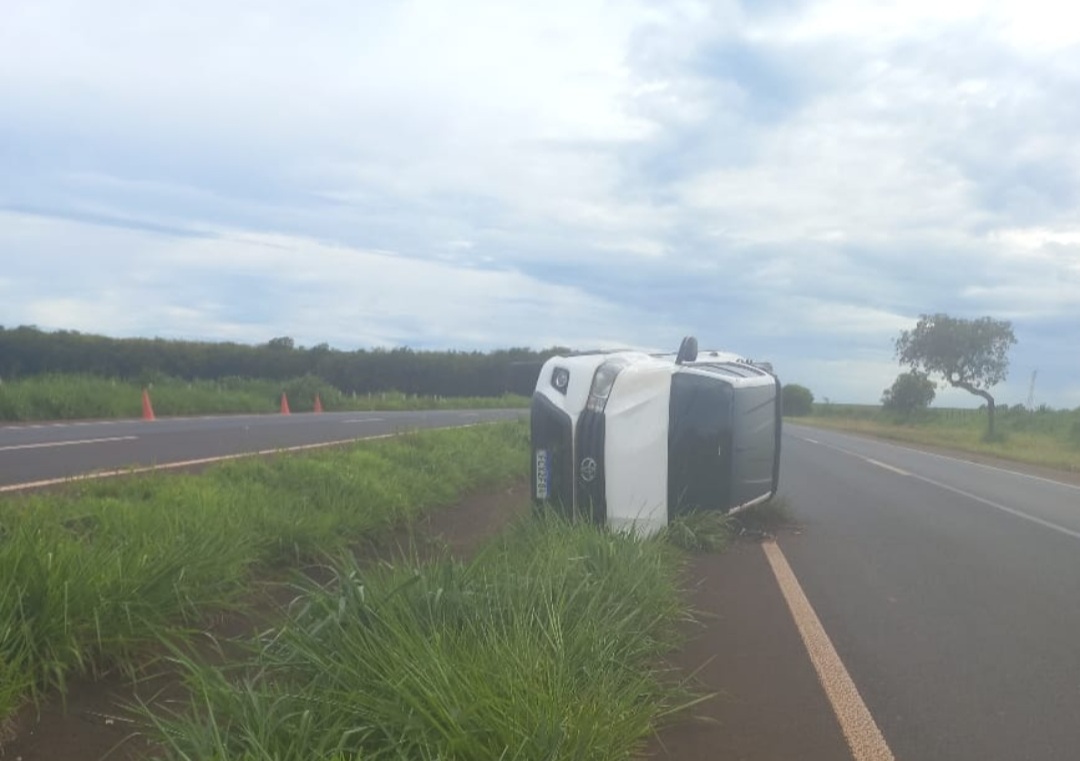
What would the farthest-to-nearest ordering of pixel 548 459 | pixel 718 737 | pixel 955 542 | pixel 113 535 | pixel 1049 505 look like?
pixel 1049 505, pixel 955 542, pixel 548 459, pixel 113 535, pixel 718 737

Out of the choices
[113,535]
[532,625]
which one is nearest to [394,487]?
[113,535]

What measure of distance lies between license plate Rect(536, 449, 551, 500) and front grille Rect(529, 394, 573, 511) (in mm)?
18

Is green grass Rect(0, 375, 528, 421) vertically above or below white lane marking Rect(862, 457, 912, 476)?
above

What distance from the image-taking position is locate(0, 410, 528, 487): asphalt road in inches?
540

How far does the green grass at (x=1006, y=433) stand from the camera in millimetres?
37375

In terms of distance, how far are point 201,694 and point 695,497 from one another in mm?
6672

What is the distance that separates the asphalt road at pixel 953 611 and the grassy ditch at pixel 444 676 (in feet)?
4.16

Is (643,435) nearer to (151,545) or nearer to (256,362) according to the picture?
(151,545)

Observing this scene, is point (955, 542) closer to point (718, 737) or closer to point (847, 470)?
point (718, 737)

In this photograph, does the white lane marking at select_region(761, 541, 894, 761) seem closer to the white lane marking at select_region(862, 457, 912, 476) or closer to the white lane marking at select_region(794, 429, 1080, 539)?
the white lane marking at select_region(794, 429, 1080, 539)

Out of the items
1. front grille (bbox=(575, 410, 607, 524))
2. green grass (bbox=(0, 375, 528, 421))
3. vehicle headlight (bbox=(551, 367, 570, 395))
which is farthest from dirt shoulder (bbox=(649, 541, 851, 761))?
green grass (bbox=(0, 375, 528, 421))

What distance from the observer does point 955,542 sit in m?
12.1

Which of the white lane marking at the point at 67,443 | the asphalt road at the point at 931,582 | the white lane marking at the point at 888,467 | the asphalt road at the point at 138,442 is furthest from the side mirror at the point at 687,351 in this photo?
the white lane marking at the point at 888,467

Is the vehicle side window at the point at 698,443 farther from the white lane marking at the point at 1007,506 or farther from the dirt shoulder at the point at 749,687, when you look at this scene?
the white lane marking at the point at 1007,506
